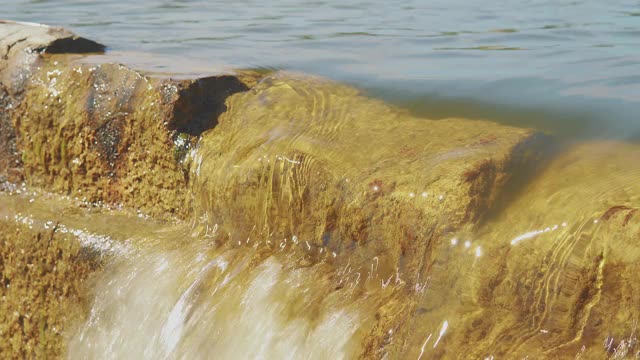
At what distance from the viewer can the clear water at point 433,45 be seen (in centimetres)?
429

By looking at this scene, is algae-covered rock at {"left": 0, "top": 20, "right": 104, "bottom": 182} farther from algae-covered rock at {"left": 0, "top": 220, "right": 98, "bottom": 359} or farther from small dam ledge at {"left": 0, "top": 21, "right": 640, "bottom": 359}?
algae-covered rock at {"left": 0, "top": 220, "right": 98, "bottom": 359}

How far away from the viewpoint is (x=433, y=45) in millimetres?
5848

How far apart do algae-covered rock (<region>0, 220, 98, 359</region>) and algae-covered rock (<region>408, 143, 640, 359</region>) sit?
5.32 ft

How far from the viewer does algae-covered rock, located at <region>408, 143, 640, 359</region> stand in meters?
2.59

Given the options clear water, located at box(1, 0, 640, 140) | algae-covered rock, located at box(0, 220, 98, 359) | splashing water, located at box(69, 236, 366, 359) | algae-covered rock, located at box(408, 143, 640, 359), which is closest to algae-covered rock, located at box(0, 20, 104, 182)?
algae-covered rock, located at box(0, 220, 98, 359)

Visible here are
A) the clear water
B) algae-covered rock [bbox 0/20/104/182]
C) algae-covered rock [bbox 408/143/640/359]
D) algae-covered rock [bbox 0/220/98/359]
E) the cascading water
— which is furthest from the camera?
algae-covered rock [bbox 0/20/104/182]

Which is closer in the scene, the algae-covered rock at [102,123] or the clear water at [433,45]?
the algae-covered rock at [102,123]

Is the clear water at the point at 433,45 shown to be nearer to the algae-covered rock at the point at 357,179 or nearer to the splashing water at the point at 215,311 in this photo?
the algae-covered rock at the point at 357,179

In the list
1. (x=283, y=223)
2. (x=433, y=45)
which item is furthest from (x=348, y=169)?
(x=433, y=45)

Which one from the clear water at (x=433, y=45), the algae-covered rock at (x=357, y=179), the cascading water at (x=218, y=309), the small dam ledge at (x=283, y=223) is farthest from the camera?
the clear water at (x=433, y=45)

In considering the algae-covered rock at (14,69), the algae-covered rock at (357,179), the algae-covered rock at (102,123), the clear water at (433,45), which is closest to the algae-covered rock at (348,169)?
the algae-covered rock at (357,179)

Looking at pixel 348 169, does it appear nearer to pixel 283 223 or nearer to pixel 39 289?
pixel 283 223

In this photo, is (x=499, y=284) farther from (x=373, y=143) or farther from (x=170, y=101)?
(x=170, y=101)

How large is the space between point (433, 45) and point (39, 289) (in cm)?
267
